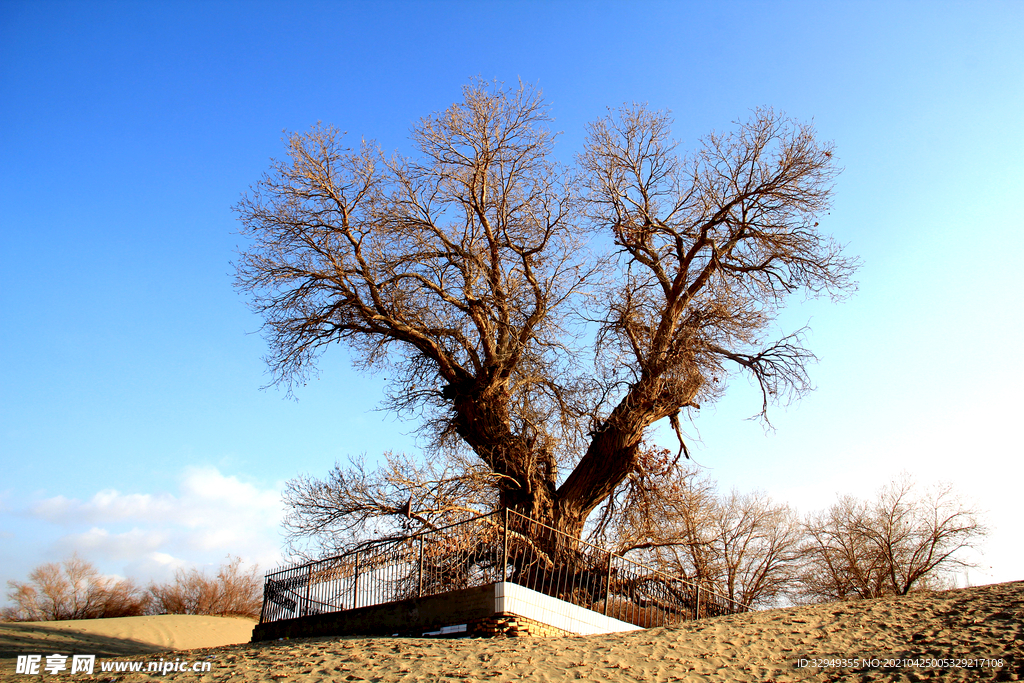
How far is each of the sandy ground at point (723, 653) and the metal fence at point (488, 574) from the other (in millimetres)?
1665

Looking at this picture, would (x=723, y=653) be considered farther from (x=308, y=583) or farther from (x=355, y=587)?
(x=308, y=583)

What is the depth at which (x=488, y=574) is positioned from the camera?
1198 centimetres

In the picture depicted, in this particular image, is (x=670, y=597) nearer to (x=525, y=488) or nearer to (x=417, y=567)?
(x=525, y=488)

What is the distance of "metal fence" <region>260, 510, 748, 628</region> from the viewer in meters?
11.7

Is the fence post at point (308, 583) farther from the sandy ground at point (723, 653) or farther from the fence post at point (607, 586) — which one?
the fence post at point (607, 586)

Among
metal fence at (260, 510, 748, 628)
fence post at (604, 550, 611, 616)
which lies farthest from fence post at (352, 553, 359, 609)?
fence post at (604, 550, 611, 616)

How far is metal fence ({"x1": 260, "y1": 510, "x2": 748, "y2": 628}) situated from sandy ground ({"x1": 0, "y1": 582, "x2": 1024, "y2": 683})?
Answer: 1.67 meters

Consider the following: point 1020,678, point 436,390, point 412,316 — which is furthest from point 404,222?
point 1020,678

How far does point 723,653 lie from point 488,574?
4.51 meters

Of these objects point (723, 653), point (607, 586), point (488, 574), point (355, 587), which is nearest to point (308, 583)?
point (355, 587)

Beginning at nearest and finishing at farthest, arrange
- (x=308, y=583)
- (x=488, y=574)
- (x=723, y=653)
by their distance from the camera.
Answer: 1. (x=723, y=653)
2. (x=488, y=574)
3. (x=308, y=583)

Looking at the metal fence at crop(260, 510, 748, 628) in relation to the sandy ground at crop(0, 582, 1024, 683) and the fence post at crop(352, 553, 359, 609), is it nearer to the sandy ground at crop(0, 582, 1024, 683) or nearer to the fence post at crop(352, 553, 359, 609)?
the fence post at crop(352, 553, 359, 609)

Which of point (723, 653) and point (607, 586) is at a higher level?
point (607, 586)

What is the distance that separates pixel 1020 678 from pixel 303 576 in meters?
11.9
